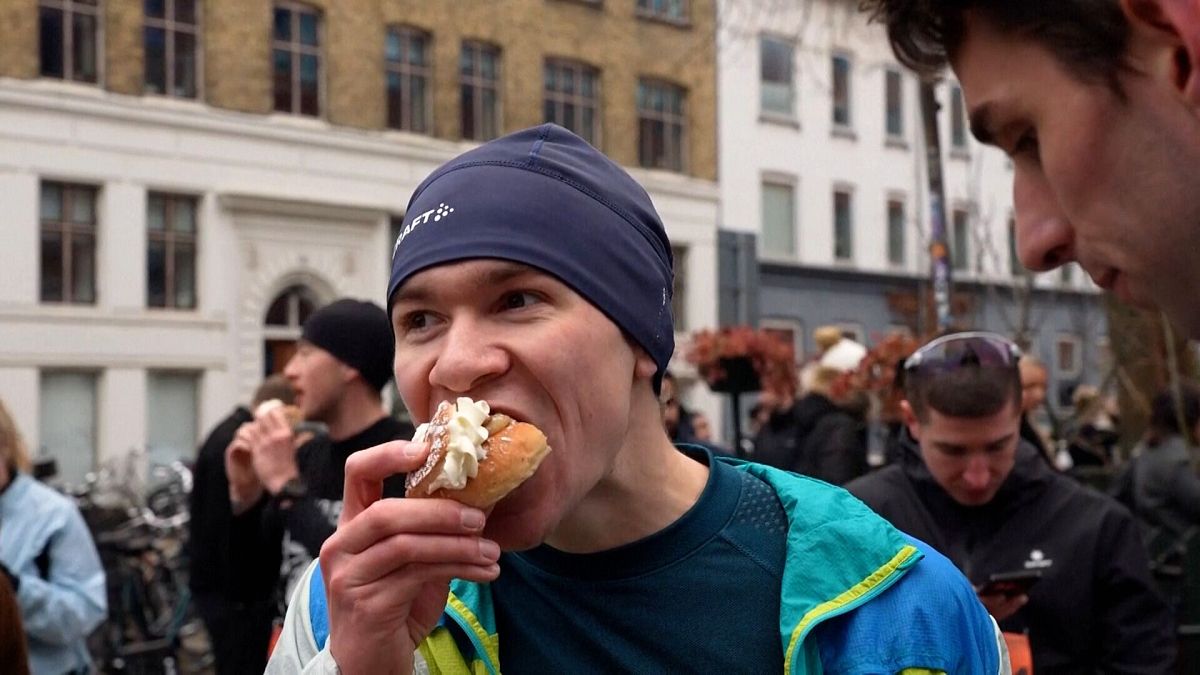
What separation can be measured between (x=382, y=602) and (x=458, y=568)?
0.10 metres

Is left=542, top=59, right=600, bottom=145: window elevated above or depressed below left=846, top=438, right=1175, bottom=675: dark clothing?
above

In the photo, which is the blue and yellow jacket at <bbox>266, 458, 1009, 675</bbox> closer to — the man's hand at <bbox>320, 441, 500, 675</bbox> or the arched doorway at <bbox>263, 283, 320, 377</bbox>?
the man's hand at <bbox>320, 441, 500, 675</bbox>

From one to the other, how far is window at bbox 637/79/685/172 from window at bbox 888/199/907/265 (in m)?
6.99

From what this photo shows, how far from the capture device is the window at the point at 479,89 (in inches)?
1069

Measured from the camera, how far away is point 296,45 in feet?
79.9

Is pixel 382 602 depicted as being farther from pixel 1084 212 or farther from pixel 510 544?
pixel 1084 212

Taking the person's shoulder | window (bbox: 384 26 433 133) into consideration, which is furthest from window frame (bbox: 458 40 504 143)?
the person's shoulder

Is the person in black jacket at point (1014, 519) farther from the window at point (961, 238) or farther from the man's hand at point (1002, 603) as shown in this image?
the window at point (961, 238)

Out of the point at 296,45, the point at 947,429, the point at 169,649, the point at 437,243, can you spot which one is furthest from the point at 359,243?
the point at 437,243

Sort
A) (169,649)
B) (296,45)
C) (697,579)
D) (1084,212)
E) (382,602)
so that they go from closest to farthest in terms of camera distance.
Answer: (1084,212) < (382,602) < (697,579) < (169,649) < (296,45)

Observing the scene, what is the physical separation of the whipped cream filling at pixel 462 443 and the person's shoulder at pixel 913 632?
0.57 meters

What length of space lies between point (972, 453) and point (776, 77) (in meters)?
29.5

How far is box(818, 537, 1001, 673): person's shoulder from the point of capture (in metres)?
1.99

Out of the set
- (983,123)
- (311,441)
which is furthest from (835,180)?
(983,123)
